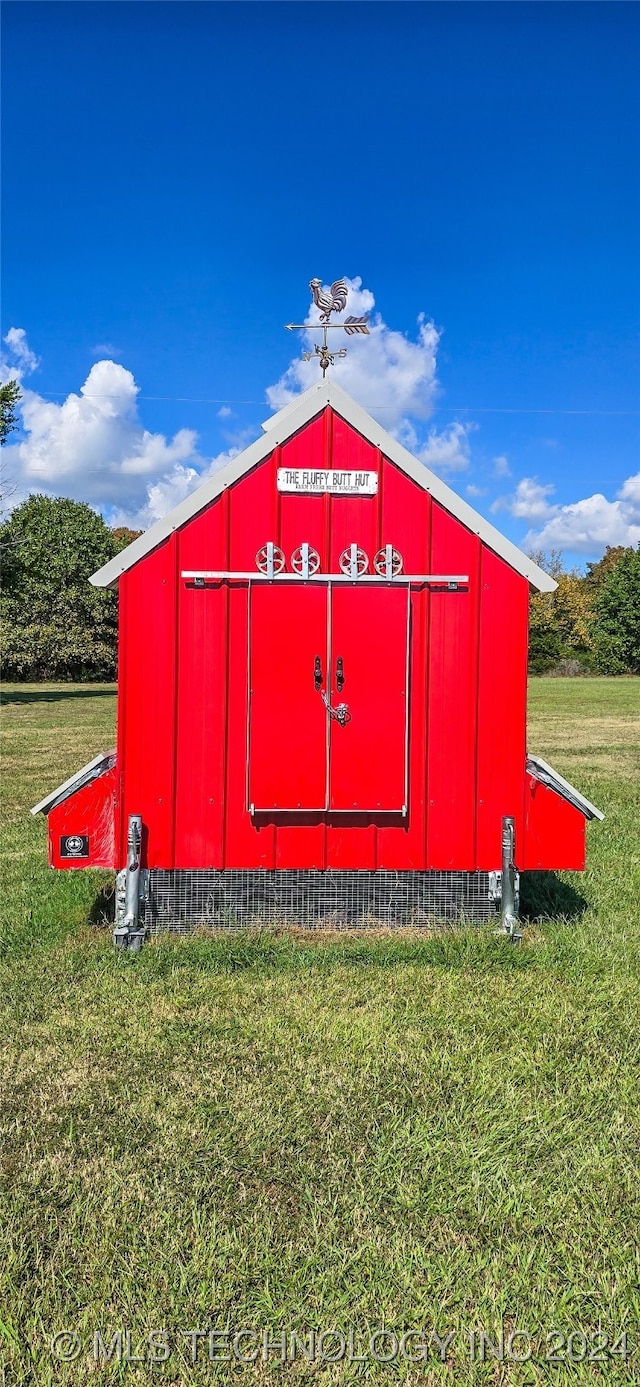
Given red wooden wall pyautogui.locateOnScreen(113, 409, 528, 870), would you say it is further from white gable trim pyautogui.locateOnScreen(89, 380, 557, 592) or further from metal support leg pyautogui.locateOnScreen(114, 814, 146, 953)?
metal support leg pyautogui.locateOnScreen(114, 814, 146, 953)

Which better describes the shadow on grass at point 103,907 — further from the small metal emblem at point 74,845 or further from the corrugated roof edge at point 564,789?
the corrugated roof edge at point 564,789

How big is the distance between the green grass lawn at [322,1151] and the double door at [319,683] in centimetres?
116

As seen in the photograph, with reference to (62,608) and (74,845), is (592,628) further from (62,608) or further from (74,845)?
(74,845)

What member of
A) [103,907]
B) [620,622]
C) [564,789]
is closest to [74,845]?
[103,907]

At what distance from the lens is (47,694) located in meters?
33.1

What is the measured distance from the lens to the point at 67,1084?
3.90m

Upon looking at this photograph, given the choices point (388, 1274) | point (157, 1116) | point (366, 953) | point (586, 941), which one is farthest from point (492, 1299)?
point (586, 941)

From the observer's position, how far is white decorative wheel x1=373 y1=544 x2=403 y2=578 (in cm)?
563

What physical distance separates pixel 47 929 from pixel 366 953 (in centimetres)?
239

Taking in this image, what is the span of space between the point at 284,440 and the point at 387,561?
1106mm

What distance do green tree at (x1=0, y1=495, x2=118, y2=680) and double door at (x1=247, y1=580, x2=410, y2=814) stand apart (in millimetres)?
36598

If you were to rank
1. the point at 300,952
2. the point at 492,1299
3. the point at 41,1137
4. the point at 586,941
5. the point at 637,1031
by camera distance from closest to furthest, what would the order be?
the point at 492,1299 → the point at 41,1137 → the point at 637,1031 → the point at 300,952 → the point at 586,941

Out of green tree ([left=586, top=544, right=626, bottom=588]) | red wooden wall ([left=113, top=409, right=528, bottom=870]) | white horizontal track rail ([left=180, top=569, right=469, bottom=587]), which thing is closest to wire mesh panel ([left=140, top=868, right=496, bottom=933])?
red wooden wall ([left=113, top=409, right=528, bottom=870])

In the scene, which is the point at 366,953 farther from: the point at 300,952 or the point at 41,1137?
the point at 41,1137
